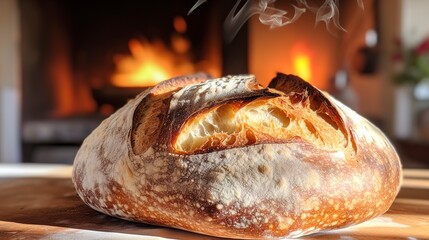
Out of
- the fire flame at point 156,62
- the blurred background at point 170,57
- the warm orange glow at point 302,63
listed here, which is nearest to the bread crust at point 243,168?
the blurred background at point 170,57

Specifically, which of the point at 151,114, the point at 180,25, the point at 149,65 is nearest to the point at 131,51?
the point at 149,65

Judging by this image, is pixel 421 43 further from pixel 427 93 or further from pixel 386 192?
pixel 386 192

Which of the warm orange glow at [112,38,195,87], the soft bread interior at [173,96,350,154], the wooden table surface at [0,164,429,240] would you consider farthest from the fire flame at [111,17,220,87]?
the soft bread interior at [173,96,350,154]

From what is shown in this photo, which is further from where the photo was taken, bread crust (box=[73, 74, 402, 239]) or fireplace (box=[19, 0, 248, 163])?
fireplace (box=[19, 0, 248, 163])

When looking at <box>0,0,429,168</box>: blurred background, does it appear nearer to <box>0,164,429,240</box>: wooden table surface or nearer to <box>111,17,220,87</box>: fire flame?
<box>111,17,220,87</box>: fire flame

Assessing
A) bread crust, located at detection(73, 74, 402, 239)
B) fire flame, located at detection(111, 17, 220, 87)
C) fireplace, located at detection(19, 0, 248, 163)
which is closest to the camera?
bread crust, located at detection(73, 74, 402, 239)

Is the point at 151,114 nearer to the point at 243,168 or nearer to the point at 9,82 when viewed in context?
the point at 243,168

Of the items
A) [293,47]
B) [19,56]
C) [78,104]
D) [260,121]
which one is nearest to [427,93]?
[293,47]
